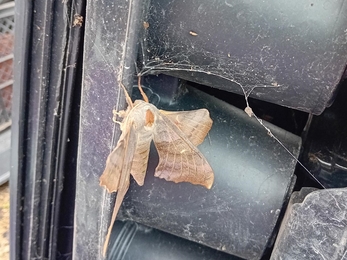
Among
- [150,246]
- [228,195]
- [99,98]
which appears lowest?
[150,246]

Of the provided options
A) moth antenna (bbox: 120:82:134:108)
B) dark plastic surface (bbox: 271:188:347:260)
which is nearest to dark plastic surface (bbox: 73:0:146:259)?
moth antenna (bbox: 120:82:134:108)

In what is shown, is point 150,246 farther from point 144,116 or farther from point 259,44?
point 259,44

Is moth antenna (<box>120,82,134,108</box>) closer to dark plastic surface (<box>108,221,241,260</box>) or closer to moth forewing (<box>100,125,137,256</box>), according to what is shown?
moth forewing (<box>100,125,137,256</box>)

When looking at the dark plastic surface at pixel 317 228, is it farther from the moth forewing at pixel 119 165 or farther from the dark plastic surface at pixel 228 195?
the moth forewing at pixel 119 165

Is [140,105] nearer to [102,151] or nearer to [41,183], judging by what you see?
[102,151]

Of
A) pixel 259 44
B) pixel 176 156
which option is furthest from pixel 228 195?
pixel 259 44

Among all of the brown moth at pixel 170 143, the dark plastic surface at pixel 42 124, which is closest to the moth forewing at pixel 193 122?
the brown moth at pixel 170 143

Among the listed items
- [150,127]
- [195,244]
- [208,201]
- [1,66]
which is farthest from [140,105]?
[1,66]
